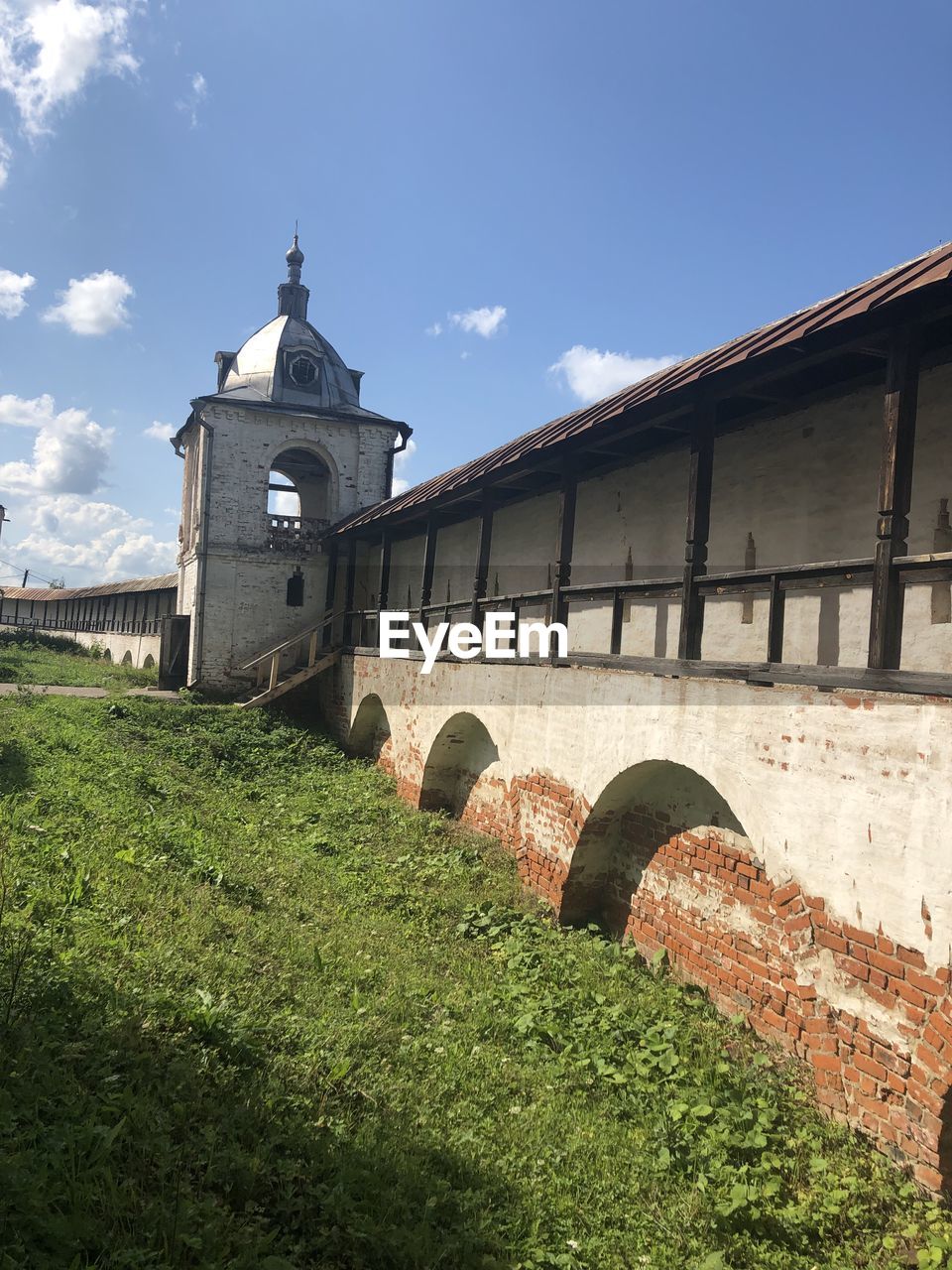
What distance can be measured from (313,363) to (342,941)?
1660cm

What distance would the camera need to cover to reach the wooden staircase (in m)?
16.0

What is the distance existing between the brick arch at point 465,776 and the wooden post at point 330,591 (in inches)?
326

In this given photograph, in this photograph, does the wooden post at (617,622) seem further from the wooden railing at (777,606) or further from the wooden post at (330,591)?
the wooden post at (330,591)

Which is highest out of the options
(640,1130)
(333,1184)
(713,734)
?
(713,734)

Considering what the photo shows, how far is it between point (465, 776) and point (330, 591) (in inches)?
362

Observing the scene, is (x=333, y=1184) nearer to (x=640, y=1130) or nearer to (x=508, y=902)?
(x=640, y=1130)

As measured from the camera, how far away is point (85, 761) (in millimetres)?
10336

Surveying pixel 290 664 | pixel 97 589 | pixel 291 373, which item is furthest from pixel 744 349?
pixel 97 589

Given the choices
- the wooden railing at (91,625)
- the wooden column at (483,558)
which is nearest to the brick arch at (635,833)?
the wooden column at (483,558)

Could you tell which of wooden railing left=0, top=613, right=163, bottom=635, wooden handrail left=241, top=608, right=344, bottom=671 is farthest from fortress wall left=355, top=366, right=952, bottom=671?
wooden railing left=0, top=613, right=163, bottom=635

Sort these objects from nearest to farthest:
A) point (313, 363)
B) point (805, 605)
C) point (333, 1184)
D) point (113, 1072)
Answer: point (333, 1184)
point (113, 1072)
point (805, 605)
point (313, 363)

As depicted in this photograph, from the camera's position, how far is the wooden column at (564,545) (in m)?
8.05

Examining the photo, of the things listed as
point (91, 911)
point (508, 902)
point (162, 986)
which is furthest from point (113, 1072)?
point (508, 902)

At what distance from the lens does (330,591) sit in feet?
61.4
